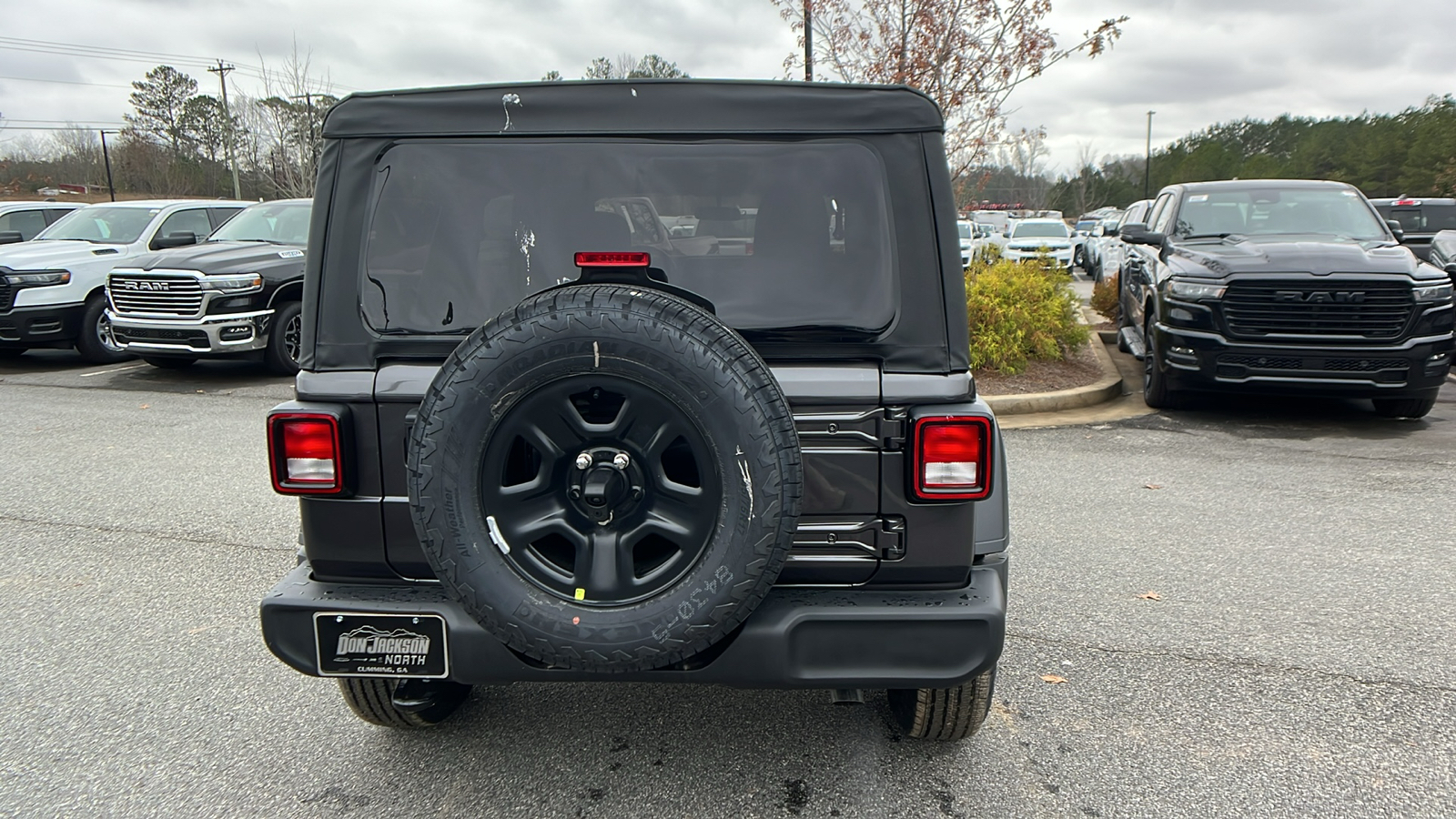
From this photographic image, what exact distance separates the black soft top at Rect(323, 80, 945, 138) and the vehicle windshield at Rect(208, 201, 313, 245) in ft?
31.3

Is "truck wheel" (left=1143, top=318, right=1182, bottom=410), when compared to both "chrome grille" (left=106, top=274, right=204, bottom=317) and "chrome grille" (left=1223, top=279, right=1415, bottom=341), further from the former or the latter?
"chrome grille" (left=106, top=274, right=204, bottom=317)

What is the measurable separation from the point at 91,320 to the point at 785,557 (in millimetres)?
12240

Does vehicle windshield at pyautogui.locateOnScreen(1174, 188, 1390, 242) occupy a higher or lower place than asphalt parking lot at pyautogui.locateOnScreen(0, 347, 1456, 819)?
higher

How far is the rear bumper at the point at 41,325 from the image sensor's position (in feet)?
36.8

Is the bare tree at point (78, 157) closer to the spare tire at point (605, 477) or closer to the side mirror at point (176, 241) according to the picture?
the side mirror at point (176, 241)

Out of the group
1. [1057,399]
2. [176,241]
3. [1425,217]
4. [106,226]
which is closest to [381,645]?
[1057,399]

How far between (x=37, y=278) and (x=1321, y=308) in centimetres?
1286

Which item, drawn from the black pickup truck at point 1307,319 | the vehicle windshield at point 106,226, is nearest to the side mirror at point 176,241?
the vehicle windshield at point 106,226

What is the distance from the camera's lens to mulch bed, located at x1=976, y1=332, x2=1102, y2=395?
351 inches

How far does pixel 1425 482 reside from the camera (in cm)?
621

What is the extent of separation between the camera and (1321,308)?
7.35 metres

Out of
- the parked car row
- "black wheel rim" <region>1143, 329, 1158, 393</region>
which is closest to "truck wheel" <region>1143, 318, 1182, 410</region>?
"black wheel rim" <region>1143, 329, 1158, 393</region>

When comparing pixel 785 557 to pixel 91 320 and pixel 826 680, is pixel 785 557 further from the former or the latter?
pixel 91 320

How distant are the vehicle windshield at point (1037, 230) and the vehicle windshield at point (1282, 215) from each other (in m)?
18.9
